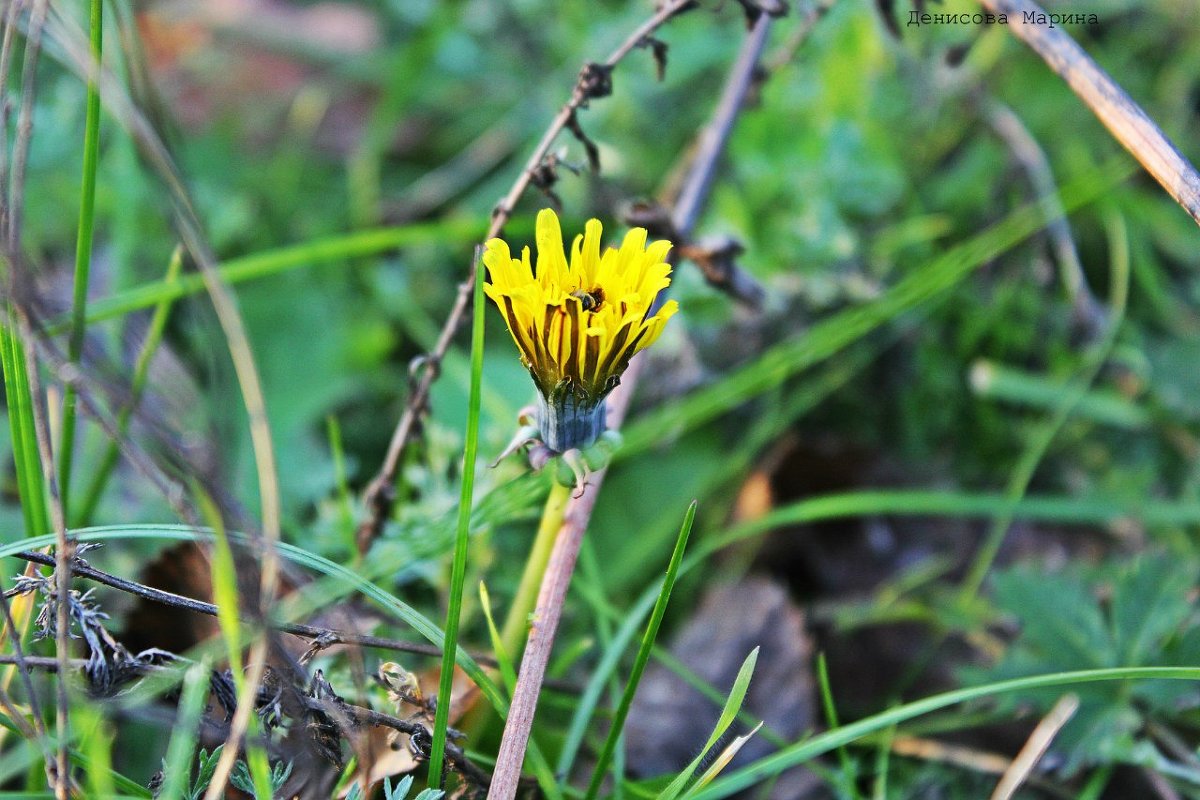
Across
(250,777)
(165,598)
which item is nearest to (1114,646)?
(250,777)

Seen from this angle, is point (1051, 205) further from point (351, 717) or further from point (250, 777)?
point (250, 777)

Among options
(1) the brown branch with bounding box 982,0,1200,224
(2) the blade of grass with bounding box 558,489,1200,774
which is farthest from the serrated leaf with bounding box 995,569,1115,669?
(1) the brown branch with bounding box 982,0,1200,224

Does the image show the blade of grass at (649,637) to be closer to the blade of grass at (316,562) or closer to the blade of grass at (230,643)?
the blade of grass at (316,562)

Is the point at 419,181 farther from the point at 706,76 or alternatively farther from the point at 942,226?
the point at 942,226

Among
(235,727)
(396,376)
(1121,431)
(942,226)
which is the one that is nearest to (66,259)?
(396,376)

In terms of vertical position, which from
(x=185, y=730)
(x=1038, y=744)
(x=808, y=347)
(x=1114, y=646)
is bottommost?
(x=1038, y=744)

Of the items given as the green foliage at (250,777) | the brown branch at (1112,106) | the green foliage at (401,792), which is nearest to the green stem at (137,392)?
the green foliage at (250,777)

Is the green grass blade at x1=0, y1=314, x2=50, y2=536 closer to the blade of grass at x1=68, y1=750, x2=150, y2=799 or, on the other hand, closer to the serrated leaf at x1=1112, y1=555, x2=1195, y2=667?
the blade of grass at x1=68, y1=750, x2=150, y2=799
